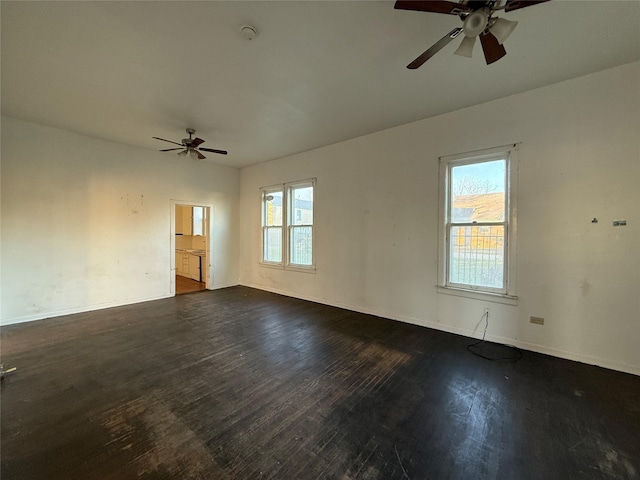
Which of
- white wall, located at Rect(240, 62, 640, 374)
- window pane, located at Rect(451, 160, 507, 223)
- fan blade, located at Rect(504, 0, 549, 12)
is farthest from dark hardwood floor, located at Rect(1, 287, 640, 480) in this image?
fan blade, located at Rect(504, 0, 549, 12)

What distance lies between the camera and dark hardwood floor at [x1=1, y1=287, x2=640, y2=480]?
1.56 m

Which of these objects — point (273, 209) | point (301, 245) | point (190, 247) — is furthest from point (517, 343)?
point (190, 247)

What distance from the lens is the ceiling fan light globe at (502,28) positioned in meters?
1.72

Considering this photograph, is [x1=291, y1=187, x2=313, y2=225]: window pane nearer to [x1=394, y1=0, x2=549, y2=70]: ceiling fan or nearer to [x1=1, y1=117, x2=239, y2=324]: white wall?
[x1=1, y1=117, x2=239, y2=324]: white wall

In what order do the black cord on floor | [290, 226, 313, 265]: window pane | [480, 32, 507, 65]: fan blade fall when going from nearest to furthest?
[480, 32, 507, 65]: fan blade, the black cord on floor, [290, 226, 313, 265]: window pane

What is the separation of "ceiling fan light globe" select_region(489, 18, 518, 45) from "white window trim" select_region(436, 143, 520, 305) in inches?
69.1

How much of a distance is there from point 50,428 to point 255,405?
1436 mm

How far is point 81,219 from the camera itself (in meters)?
4.48

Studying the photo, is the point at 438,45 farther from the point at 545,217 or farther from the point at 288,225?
the point at 288,225

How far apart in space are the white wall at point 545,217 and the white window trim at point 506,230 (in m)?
0.07

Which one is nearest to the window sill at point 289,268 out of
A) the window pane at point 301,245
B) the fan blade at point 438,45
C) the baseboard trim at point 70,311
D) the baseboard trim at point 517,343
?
the window pane at point 301,245

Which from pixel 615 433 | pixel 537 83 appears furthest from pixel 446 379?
pixel 537 83

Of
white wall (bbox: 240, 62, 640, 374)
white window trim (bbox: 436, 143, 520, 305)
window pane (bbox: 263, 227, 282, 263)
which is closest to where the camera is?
white wall (bbox: 240, 62, 640, 374)

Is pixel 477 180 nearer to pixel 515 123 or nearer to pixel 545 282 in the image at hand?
pixel 515 123
